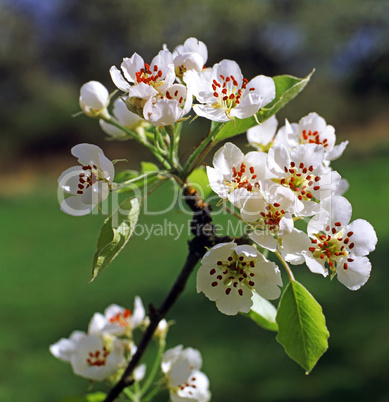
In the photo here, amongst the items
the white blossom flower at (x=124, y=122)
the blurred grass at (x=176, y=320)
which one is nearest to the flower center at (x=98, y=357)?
the white blossom flower at (x=124, y=122)

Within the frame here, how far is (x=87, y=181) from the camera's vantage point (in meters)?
0.81

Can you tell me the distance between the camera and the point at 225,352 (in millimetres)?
3244

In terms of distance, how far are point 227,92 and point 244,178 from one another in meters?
0.16

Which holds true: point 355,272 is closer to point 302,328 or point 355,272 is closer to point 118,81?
point 302,328

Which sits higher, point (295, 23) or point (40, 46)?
point (295, 23)

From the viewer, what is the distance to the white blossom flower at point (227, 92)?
78 cm

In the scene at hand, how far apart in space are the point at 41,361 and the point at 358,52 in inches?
419

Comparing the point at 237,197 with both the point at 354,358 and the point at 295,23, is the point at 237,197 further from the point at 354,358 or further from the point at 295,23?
the point at 295,23

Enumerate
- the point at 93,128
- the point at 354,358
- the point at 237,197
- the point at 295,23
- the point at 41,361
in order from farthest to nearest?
the point at 295,23, the point at 93,128, the point at 41,361, the point at 354,358, the point at 237,197

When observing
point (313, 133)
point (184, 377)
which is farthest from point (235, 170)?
point (184, 377)

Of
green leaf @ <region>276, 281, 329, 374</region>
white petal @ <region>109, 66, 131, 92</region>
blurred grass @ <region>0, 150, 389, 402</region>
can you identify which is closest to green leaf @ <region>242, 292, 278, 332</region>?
green leaf @ <region>276, 281, 329, 374</region>

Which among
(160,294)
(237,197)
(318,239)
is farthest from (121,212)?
(160,294)

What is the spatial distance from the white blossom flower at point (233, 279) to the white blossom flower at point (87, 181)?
0.19m

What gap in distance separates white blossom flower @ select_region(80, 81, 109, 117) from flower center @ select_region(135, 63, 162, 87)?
0.19 metres
